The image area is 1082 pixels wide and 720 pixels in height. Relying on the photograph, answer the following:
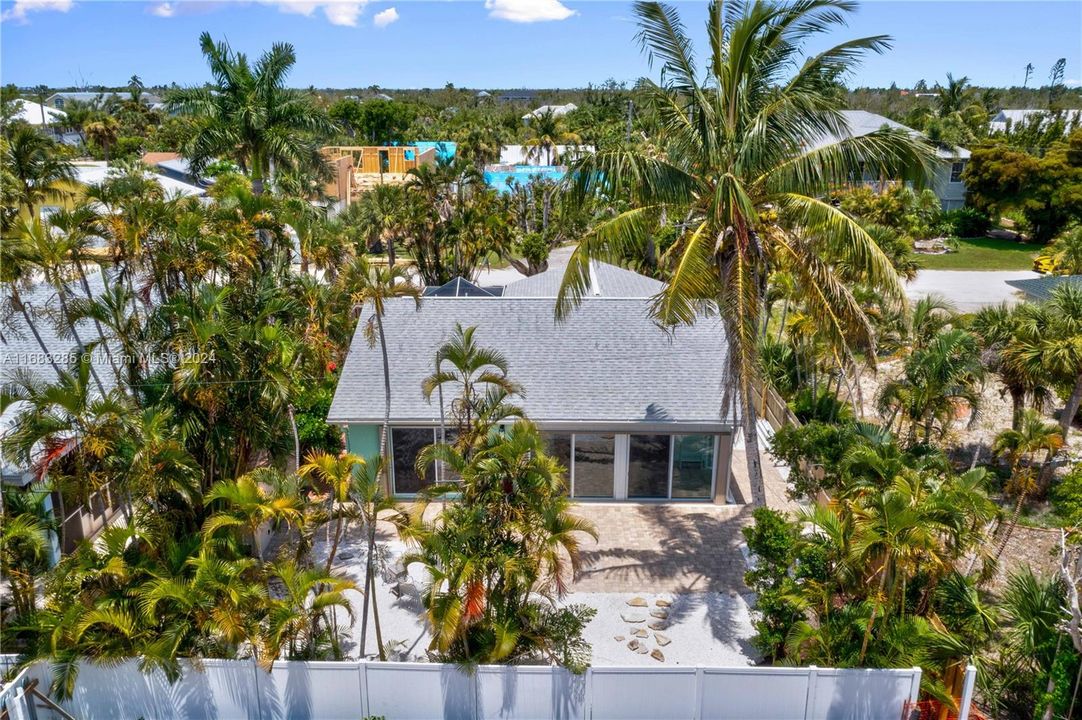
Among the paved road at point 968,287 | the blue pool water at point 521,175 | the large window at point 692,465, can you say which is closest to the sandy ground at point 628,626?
the large window at point 692,465

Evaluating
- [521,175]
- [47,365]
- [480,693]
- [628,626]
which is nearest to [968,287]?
[628,626]

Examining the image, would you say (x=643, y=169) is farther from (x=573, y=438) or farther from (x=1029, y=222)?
(x=1029, y=222)

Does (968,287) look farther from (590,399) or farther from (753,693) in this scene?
(753,693)

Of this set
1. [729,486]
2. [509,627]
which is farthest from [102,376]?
[729,486]

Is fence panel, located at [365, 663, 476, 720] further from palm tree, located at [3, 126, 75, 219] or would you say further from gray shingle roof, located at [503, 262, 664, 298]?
gray shingle roof, located at [503, 262, 664, 298]

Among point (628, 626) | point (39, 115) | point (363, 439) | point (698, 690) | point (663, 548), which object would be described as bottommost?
point (628, 626)

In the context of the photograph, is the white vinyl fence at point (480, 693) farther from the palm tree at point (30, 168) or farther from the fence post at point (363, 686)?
the palm tree at point (30, 168)
